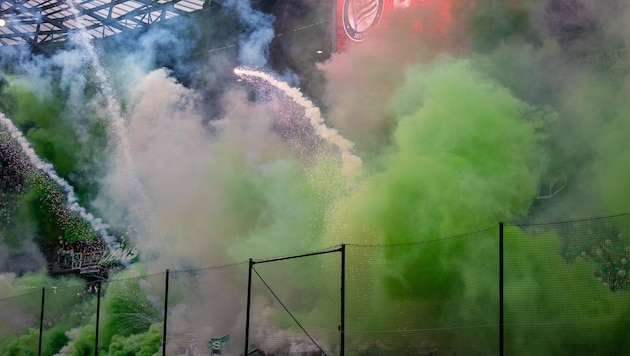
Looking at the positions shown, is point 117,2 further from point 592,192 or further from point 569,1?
point 592,192

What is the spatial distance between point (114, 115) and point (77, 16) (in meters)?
3.95

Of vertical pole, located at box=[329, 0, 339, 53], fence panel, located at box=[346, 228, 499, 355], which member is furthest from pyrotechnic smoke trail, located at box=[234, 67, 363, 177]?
fence panel, located at box=[346, 228, 499, 355]

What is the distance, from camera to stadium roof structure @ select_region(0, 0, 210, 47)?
22359 millimetres

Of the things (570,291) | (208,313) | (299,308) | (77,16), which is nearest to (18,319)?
(208,313)

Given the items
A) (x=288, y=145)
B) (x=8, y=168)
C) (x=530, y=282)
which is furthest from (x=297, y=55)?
(x=8, y=168)

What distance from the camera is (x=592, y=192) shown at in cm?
1362

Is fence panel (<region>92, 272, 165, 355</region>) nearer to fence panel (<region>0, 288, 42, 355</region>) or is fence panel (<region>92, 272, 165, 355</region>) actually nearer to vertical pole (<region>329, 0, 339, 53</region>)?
fence panel (<region>0, 288, 42, 355</region>)

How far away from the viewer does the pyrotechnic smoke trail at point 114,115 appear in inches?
861

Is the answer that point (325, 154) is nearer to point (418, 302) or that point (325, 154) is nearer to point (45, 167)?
point (418, 302)

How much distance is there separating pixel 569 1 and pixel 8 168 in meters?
21.1

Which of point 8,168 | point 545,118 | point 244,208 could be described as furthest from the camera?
point 8,168

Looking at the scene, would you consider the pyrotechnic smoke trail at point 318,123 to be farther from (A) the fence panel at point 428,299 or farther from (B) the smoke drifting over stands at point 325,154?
(A) the fence panel at point 428,299

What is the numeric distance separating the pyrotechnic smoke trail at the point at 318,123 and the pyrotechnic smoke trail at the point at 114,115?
179 inches

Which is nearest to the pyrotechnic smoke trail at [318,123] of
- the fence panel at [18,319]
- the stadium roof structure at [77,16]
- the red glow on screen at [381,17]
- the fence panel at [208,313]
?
the red glow on screen at [381,17]
